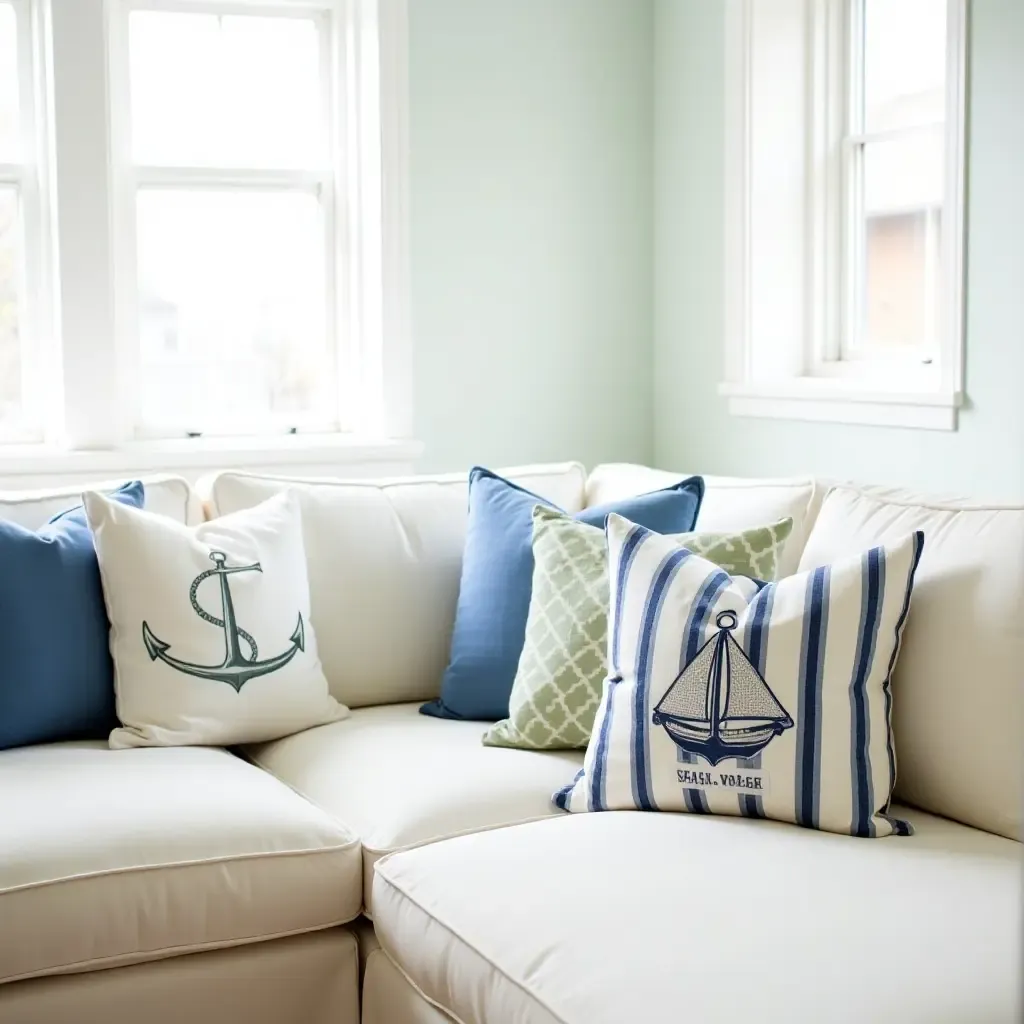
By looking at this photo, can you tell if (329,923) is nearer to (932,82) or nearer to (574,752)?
(574,752)

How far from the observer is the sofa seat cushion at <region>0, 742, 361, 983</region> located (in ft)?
6.34

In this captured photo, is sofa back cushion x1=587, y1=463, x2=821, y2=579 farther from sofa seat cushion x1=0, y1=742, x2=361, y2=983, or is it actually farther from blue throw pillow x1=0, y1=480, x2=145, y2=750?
blue throw pillow x1=0, y1=480, x2=145, y2=750

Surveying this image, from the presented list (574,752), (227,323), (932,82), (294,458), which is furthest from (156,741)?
(932,82)

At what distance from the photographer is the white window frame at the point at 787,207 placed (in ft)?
12.7

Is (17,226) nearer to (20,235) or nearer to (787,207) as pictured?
(20,235)

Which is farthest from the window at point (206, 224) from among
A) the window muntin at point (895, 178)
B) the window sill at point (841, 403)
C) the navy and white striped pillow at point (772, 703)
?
the navy and white striped pillow at point (772, 703)

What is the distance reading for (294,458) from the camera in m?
3.87

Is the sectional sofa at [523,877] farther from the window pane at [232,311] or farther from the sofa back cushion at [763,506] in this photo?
the window pane at [232,311]

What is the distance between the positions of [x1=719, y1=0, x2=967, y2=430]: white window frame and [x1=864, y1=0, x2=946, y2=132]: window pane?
9cm

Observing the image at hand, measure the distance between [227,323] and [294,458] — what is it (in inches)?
18.1

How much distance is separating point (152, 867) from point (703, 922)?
0.78 m

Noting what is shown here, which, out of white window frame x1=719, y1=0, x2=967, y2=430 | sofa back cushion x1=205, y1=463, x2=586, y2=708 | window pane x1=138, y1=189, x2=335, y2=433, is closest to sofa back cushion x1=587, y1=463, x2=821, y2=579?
sofa back cushion x1=205, y1=463, x2=586, y2=708

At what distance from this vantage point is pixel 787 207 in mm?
3961

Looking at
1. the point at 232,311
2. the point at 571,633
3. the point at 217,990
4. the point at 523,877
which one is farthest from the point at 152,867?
the point at 232,311
